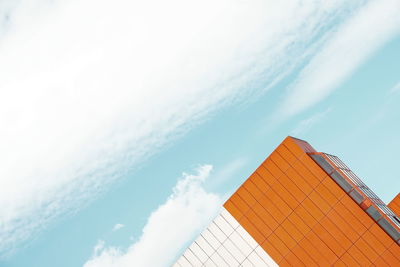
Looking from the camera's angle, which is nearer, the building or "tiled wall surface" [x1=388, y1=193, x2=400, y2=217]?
the building

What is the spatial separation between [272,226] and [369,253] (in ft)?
26.3

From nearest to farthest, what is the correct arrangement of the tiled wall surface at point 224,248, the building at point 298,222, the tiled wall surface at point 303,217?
1. the tiled wall surface at point 303,217
2. the building at point 298,222
3. the tiled wall surface at point 224,248

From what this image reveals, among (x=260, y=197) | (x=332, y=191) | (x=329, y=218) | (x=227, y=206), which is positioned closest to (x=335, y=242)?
(x=329, y=218)

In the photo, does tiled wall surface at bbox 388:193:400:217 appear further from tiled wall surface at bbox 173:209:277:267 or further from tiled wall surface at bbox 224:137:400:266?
tiled wall surface at bbox 173:209:277:267

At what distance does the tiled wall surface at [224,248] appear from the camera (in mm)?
36938

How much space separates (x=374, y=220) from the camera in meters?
34.8

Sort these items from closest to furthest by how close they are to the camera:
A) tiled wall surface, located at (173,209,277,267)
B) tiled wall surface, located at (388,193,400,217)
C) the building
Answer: the building < tiled wall surface, located at (173,209,277,267) < tiled wall surface, located at (388,193,400,217)

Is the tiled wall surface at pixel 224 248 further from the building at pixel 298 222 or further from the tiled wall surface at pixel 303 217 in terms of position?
the tiled wall surface at pixel 303 217

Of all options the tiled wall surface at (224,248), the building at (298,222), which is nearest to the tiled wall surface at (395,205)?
the building at (298,222)

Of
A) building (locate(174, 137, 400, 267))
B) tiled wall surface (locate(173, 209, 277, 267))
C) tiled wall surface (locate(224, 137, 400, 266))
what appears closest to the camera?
tiled wall surface (locate(224, 137, 400, 266))

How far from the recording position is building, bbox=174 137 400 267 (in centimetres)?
3481

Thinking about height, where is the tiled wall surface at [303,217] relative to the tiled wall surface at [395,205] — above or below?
above

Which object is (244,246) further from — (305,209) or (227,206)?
(305,209)

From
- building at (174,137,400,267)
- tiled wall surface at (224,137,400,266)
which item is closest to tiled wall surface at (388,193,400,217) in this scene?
building at (174,137,400,267)
